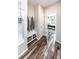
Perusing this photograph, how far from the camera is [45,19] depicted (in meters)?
7.86
